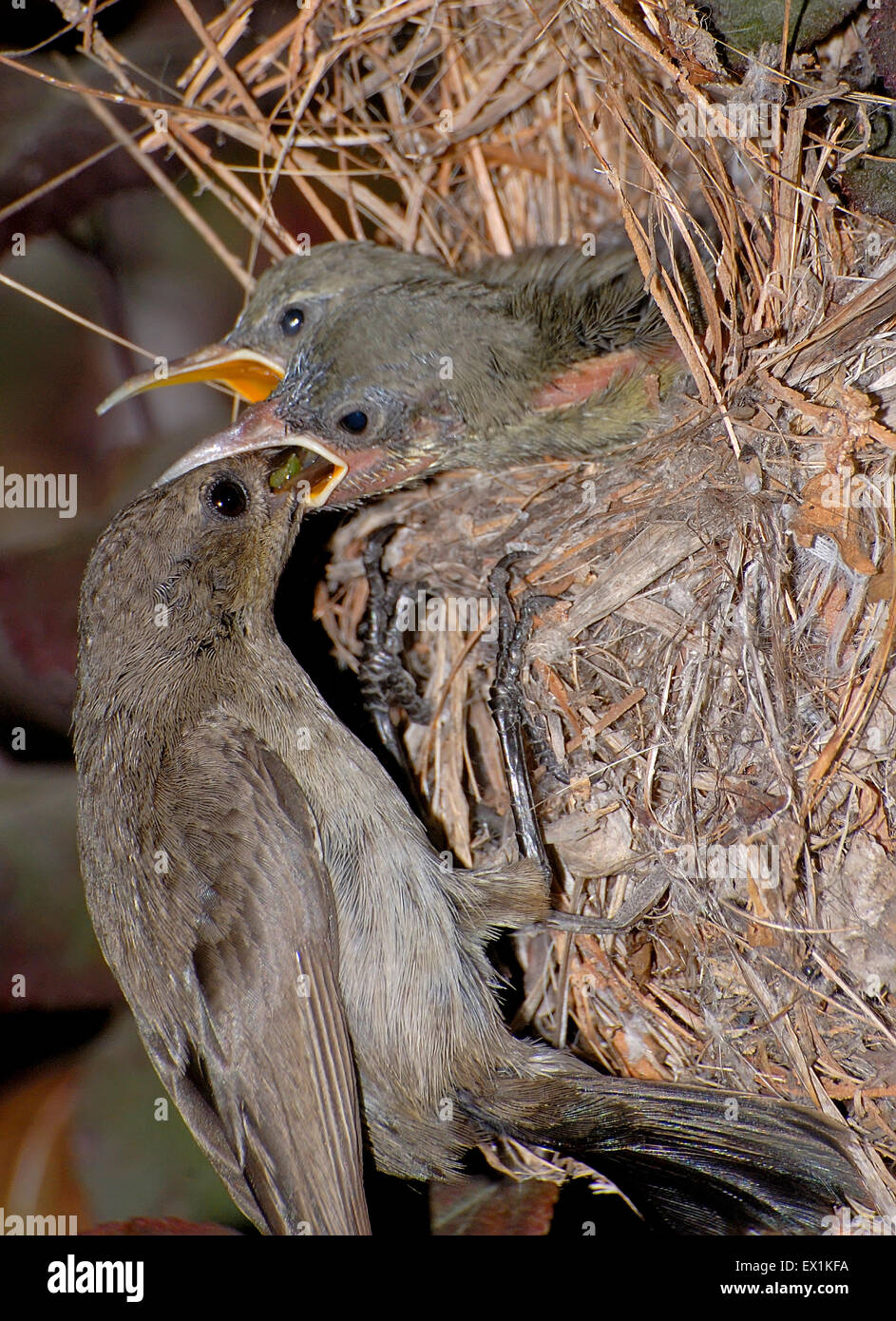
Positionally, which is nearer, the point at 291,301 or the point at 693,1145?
the point at 693,1145

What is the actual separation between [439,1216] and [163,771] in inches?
59.9

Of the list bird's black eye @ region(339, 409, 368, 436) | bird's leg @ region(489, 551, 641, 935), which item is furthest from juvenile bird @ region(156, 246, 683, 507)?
bird's leg @ region(489, 551, 641, 935)

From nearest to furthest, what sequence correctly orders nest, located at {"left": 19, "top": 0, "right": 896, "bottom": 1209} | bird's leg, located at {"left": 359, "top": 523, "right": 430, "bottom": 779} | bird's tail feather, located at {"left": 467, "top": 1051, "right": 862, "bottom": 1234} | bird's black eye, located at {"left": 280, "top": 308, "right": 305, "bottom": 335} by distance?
nest, located at {"left": 19, "top": 0, "right": 896, "bottom": 1209} < bird's tail feather, located at {"left": 467, "top": 1051, "right": 862, "bottom": 1234} < bird's black eye, located at {"left": 280, "top": 308, "right": 305, "bottom": 335} < bird's leg, located at {"left": 359, "top": 523, "right": 430, "bottom": 779}

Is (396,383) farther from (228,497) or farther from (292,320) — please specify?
(228,497)

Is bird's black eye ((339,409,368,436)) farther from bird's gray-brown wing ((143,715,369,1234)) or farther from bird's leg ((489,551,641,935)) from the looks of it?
bird's gray-brown wing ((143,715,369,1234))

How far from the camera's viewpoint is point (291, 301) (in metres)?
2.51

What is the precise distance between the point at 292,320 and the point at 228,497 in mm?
489

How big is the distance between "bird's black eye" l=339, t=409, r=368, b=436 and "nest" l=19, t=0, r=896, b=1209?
1.44ft

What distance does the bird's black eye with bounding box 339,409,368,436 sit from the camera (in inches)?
96.3

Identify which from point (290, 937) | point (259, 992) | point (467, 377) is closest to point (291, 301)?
point (467, 377)

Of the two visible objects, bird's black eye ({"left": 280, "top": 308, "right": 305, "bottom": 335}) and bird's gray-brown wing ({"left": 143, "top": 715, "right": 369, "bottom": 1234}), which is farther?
bird's black eye ({"left": 280, "top": 308, "right": 305, "bottom": 335})

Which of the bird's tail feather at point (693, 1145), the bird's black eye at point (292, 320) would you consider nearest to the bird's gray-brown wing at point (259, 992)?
the bird's tail feather at point (693, 1145)

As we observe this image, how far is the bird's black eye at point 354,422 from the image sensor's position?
96.3 inches
